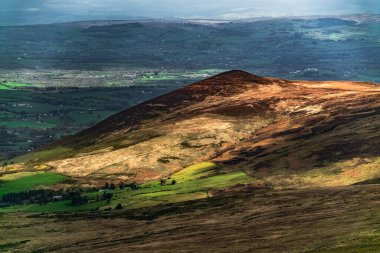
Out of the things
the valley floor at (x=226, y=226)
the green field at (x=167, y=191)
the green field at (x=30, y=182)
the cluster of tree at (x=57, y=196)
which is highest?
the valley floor at (x=226, y=226)

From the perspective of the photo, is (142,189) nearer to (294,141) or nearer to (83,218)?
(83,218)

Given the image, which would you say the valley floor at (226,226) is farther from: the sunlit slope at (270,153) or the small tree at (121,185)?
the small tree at (121,185)

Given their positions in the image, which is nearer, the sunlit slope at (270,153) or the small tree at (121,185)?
the sunlit slope at (270,153)

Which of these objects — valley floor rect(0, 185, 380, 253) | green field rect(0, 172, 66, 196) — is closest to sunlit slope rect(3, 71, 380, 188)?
green field rect(0, 172, 66, 196)

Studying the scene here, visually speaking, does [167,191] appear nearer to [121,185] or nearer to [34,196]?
[121,185]

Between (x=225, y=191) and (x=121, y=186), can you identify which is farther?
(x=121, y=186)

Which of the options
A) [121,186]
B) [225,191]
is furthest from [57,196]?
[225,191]

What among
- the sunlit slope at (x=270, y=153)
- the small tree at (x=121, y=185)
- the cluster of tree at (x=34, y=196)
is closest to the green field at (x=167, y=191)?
the small tree at (x=121, y=185)
